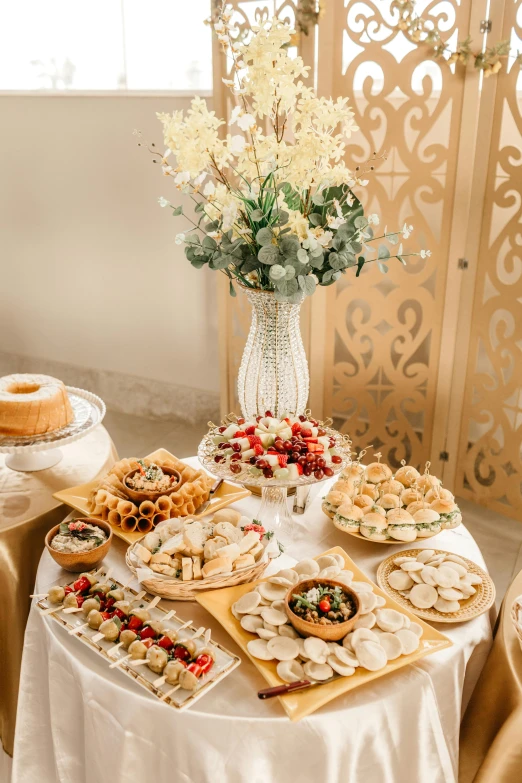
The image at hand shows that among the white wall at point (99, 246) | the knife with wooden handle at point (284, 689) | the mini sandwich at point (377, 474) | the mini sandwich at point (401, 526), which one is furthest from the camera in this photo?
the white wall at point (99, 246)

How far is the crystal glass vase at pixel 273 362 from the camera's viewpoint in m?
2.04

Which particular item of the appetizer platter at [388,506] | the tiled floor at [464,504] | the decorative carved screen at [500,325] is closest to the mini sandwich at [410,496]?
the appetizer platter at [388,506]

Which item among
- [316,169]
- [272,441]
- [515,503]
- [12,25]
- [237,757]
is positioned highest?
[12,25]

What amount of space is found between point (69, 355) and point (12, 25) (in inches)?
85.6

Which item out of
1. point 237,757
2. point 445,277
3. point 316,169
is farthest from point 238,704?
point 445,277

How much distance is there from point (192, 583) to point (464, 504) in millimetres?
2522

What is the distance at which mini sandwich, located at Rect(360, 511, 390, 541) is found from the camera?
180cm

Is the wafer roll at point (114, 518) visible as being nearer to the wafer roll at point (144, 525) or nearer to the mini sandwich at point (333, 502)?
the wafer roll at point (144, 525)

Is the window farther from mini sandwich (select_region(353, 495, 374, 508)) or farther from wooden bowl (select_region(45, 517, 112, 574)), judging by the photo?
wooden bowl (select_region(45, 517, 112, 574))

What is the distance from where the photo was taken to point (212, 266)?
202cm

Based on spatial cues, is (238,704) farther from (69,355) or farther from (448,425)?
(69,355)

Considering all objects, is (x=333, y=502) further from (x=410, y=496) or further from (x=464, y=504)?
(x=464, y=504)

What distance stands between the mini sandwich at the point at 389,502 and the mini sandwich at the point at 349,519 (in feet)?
0.23

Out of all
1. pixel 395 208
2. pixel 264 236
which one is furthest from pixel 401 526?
pixel 395 208
